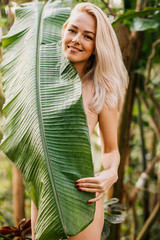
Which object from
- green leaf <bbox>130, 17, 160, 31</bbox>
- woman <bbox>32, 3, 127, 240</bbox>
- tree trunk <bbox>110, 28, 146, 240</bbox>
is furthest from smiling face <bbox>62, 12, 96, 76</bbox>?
tree trunk <bbox>110, 28, 146, 240</bbox>

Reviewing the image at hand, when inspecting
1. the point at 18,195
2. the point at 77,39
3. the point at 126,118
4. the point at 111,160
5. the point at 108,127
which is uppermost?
the point at 77,39

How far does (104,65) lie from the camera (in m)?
1.26

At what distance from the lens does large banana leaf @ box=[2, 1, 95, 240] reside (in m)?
1.03

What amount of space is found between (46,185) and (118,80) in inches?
21.1

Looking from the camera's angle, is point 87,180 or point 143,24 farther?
point 143,24

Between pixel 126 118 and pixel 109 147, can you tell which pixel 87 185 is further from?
pixel 126 118

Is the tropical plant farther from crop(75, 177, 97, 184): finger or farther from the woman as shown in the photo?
crop(75, 177, 97, 184): finger

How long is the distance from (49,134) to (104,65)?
0.38 meters

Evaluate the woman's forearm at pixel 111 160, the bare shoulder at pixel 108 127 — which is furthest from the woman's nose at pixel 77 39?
the woman's forearm at pixel 111 160

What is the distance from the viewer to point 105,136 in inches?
50.6

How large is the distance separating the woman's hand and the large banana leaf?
2 cm

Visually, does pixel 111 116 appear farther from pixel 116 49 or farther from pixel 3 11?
pixel 3 11

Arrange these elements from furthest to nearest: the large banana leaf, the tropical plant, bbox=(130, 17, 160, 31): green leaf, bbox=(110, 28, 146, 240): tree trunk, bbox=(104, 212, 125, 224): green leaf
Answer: bbox=(110, 28, 146, 240): tree trunk < bbox=(130, 17, 160, 31): green leaf < bbox=(104, 212, 125, 224): green leaf < the tropical plant < the large banana leaf

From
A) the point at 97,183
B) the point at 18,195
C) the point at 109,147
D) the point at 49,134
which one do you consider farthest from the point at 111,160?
the point at 18,195
